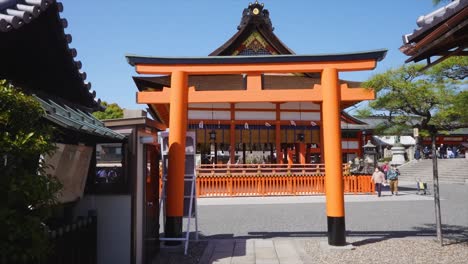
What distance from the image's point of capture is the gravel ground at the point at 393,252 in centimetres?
598

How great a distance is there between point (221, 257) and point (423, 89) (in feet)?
17.1

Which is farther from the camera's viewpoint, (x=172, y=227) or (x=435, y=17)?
(x=172, y=227)

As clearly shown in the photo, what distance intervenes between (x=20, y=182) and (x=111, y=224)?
311 cm

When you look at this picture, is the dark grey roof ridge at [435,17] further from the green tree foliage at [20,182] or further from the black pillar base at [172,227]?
the black pillar base at [172,227]

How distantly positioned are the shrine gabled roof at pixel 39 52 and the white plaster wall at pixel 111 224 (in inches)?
71.7

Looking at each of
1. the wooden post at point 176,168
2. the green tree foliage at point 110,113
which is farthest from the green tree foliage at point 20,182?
the green tree foliage at point 110,113

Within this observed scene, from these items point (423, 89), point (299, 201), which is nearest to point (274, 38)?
point (299, 201)

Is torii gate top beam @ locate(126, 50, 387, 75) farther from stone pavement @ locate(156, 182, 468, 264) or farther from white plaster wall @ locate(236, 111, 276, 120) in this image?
white plaster wall @ locate(236, 111, 276, 120)

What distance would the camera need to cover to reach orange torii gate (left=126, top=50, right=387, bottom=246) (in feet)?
22.7

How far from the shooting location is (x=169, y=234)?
6.95 metres

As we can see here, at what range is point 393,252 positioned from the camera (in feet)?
21.2

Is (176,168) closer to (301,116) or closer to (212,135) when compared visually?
(212,135)

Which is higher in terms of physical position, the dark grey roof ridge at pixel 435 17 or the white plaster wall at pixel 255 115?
the white plaster wall at pixel 255 115

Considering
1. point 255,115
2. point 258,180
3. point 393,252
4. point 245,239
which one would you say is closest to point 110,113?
point 255,115
